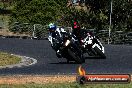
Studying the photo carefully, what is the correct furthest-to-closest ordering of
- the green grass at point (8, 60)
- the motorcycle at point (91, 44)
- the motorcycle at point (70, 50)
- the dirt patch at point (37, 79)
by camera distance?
the motorcycle at point (91, 44) < the motorcycle at point (70, 50) < the green grass at point (8, 60) < the dirt patch at point (37, 79)

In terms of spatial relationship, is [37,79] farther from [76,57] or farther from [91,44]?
[91,44]

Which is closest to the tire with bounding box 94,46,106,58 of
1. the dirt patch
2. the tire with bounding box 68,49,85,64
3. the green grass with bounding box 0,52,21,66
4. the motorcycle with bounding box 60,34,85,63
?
the motorcycle with bounding box 60,34,85,63

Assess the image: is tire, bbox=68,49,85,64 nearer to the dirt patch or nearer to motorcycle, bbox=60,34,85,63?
motorcycle, bbox=60,34,85,63

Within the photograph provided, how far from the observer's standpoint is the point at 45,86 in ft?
43.1

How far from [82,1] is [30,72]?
3049 cm

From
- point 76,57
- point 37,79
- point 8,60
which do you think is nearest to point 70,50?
point 76,57

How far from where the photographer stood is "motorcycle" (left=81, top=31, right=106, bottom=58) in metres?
23.9

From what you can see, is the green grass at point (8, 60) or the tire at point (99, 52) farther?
the tire at point (99, 52)

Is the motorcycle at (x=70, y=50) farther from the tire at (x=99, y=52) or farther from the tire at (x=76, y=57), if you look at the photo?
the tire at (x=99, y=52)

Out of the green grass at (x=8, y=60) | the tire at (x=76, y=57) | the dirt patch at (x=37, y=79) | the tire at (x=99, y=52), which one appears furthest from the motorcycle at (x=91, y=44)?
the dirt patch at (x=37, y=79)

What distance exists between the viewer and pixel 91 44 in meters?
24.0

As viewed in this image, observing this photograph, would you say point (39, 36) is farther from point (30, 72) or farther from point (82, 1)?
point (30, 72)

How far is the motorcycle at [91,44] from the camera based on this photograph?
23.9 m

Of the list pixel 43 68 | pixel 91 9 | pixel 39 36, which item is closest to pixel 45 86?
pixel 43 68
